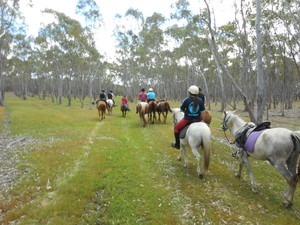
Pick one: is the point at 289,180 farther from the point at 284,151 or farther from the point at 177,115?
the point at 177,115

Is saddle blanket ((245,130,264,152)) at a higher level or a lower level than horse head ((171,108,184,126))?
lower

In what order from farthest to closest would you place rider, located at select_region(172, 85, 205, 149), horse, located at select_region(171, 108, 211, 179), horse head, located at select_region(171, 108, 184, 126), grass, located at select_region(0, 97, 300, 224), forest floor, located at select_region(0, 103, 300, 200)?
1. horse head, located at select_region(171, 108, 184, 126)
2. rider, located at select_region(172, 85, 205, 149)
3. forest floor, located at select_region(0, 103, 300, 200)
4. horse, located at select_region(171, 108, 211, 179)
5. grass, located at select_region(0, 97, 300, 224)

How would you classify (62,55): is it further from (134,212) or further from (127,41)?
(134,212)

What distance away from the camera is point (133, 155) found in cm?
876

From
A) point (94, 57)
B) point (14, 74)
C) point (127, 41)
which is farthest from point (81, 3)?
point (14, 74)


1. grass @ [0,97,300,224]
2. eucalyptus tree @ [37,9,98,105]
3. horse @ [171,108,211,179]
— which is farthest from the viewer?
eucalyptus tree @ [37,9,98,105]

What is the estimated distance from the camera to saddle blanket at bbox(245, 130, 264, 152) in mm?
5523

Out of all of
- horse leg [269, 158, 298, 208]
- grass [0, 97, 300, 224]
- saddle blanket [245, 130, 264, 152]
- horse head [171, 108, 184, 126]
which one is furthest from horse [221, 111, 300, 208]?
horse head [171, 108, 184, 126]

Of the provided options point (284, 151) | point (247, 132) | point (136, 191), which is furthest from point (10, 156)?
point (284, 151)

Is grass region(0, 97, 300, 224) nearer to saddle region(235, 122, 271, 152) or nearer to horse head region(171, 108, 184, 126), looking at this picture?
saddle region(235, 122, 271, 152)

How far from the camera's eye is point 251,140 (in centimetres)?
560

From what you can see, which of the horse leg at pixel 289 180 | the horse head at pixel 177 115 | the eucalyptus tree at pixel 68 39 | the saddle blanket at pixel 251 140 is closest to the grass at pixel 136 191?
the horse leg at pixel 289 180

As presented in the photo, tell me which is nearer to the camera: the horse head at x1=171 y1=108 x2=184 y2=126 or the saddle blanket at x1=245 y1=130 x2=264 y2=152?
the saddle blanket at x1=245 y1=130 x2=264 y2=152

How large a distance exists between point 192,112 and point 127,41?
1611 inches
